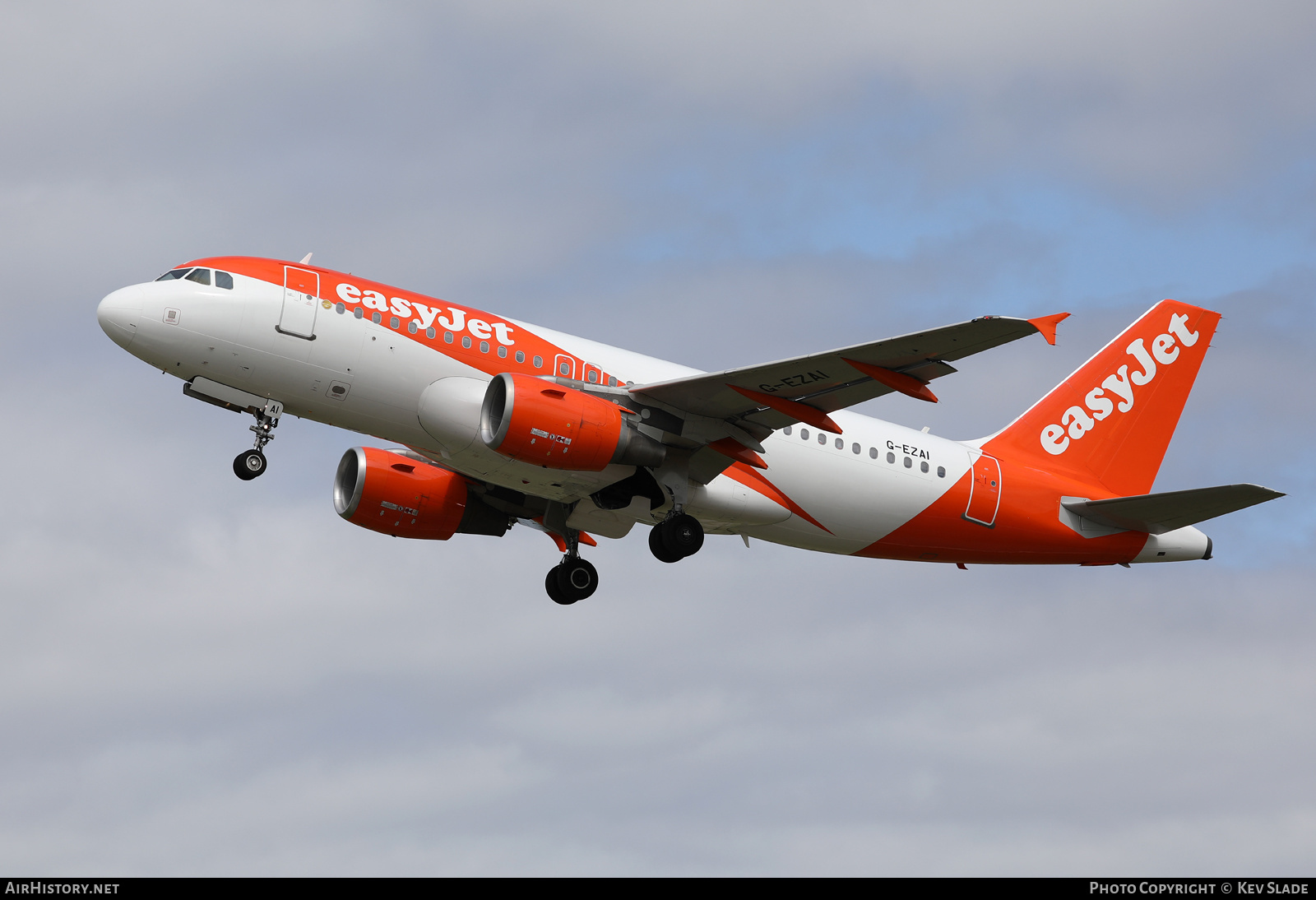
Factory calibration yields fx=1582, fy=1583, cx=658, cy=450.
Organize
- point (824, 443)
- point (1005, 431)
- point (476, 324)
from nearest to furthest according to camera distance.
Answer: point (476, 324)
point (824, 443)
point (1005, 431)

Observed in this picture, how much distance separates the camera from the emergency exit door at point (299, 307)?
32562 millimetres

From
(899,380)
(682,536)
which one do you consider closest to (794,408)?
(899,380)

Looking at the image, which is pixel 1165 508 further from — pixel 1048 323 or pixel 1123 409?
pixel 1048 323

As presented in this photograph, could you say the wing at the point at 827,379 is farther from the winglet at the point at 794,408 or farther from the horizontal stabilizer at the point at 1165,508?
the horizontal stabilizer at the point at 1165,508

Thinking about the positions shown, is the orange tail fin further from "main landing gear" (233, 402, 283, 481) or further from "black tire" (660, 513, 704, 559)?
"main landing gear" (233, 402, 283, 481)

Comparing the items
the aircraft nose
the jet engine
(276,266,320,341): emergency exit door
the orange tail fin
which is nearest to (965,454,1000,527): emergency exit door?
the orange tail fin

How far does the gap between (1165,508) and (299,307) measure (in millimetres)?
20637

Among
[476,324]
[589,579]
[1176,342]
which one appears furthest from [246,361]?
[1176,342]

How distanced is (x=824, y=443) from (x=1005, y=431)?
6.15 metres

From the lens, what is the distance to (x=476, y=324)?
34.0 m

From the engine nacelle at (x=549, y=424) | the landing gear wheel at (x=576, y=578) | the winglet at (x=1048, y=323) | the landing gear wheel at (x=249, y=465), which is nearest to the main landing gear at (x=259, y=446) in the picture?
the landing gear wheel at (x=249, y=465)

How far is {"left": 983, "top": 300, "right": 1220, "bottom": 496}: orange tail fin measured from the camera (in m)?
40.4

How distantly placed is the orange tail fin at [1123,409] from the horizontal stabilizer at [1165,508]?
173 cm

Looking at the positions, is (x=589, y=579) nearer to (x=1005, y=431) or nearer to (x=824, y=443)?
(x=824, y=443)
